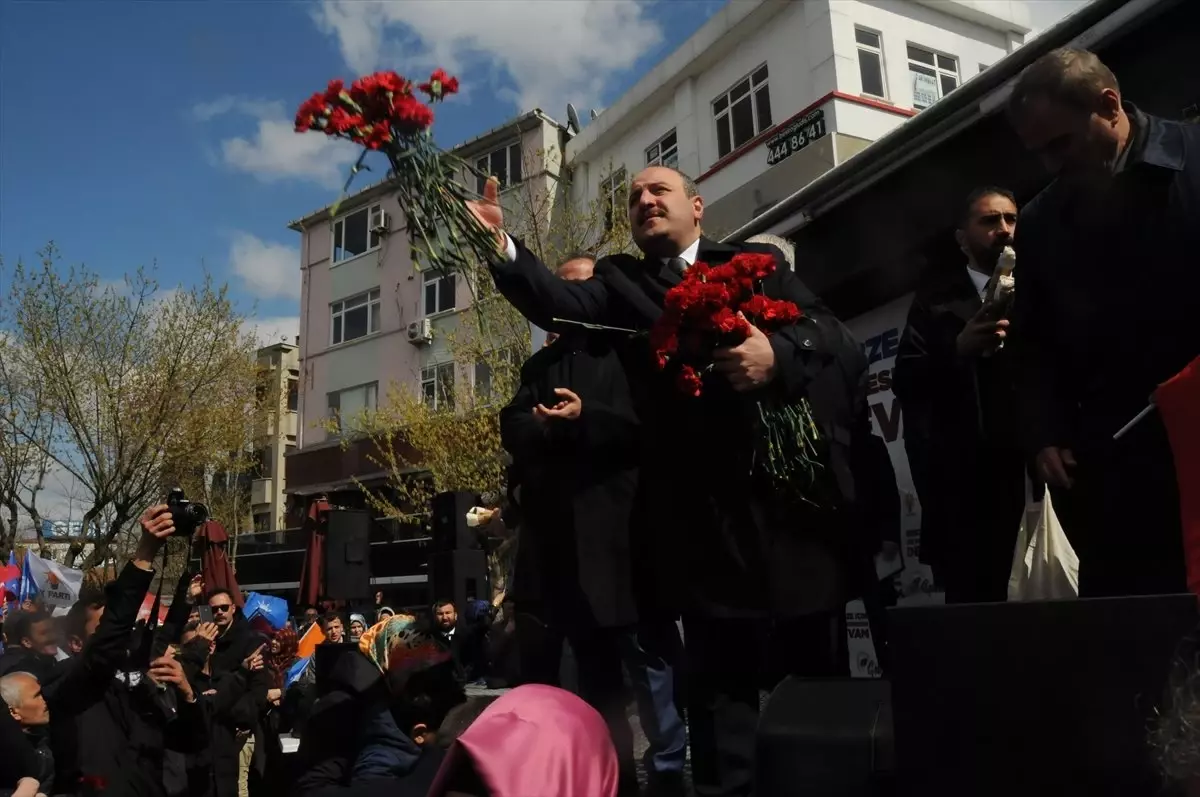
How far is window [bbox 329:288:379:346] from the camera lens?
95.9 feet

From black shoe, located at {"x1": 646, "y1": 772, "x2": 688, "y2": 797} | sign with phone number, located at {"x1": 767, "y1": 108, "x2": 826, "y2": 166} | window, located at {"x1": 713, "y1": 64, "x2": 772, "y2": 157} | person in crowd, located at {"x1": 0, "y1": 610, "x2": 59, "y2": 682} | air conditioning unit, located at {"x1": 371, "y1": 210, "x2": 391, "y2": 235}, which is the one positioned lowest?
black shoe, located at {"x1": 646, "y1": 772, "x2": 688, "y2": 797}

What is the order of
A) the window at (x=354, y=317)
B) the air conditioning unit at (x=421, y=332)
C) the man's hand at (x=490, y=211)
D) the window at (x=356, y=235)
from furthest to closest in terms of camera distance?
the window at (x=356, y=235) < the window at (x=354, y=317) < the air conditioning unit at (x=421, y=332) < the man's hand at (x=490, y=211)

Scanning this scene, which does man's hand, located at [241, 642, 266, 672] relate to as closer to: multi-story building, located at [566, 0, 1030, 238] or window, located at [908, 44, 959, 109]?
multi-story building, located at [566, 0, 1030, 238]

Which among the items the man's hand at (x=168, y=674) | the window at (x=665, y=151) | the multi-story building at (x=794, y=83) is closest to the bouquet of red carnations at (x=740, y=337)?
the man's hand at (x=168, y=674)

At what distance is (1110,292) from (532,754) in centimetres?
175

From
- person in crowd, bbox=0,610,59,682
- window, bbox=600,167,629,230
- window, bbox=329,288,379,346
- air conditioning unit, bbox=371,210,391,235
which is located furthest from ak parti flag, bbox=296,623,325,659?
air conditioning unit, bbox=371,210,391,235

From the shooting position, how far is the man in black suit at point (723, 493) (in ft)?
7.98

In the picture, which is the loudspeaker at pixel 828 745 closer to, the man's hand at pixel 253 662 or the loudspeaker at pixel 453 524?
the man's hand at pixel 253 662

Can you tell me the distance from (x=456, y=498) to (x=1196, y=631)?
25.5ft

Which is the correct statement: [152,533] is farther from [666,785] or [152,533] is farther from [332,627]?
[332,627]

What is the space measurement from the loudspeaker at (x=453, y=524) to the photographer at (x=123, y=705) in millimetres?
4487

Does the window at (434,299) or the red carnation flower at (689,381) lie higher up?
the window at (434,299)

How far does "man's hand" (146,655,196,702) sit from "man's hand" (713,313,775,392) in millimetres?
3020

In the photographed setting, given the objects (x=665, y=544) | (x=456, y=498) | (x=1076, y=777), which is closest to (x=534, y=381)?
(x=665, y=544)
